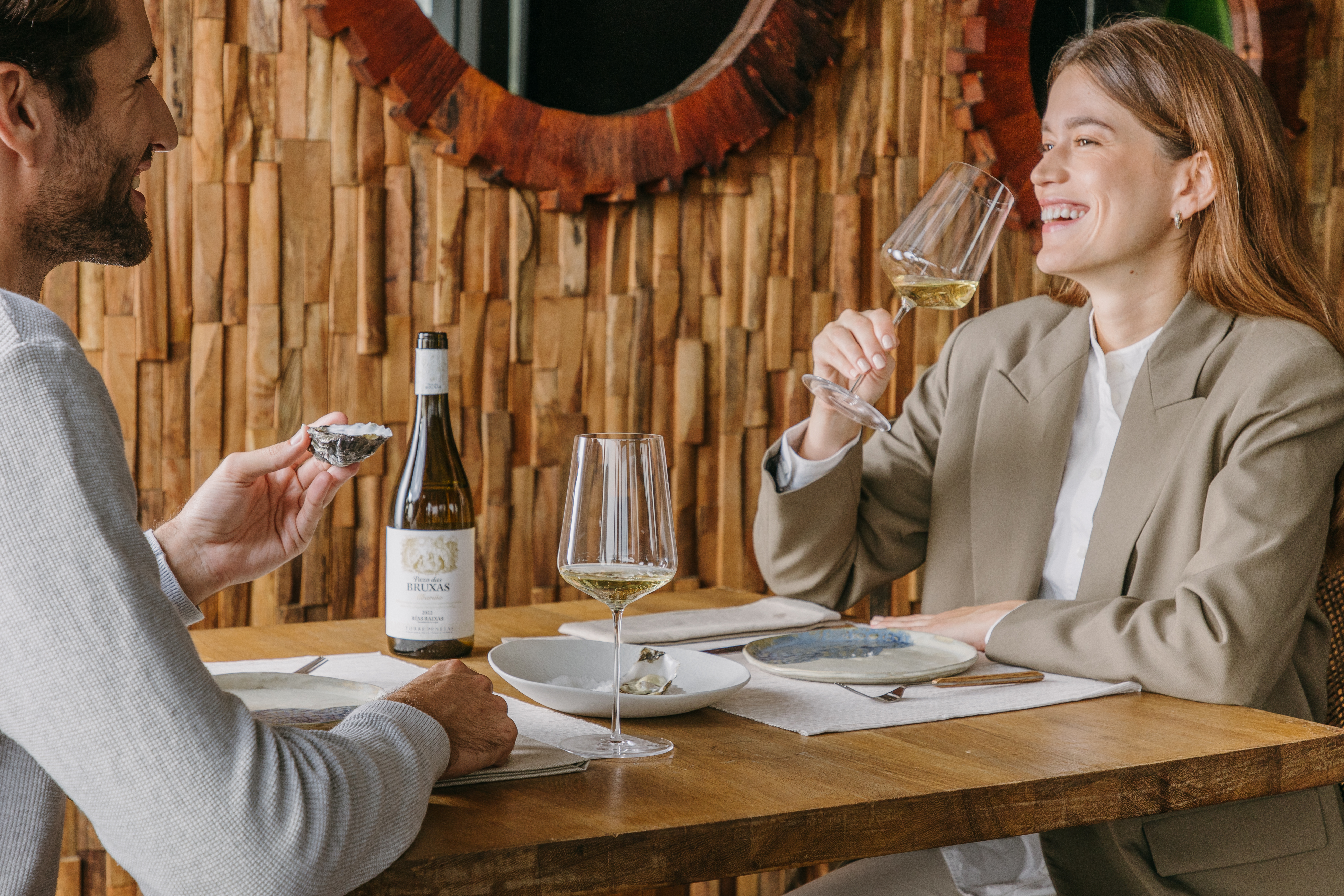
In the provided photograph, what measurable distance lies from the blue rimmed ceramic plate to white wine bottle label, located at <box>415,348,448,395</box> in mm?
440

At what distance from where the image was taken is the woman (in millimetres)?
1254

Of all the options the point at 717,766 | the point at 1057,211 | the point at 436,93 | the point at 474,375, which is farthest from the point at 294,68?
the point at 717,766

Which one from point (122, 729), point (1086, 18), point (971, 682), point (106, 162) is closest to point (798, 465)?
point (971, 682)

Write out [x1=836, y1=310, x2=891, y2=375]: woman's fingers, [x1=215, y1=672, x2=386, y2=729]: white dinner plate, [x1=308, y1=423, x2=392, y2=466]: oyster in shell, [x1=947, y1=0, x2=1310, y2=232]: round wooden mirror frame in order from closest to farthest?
[x1=215, y1=672, x2=386, y2=729]: white dinner plate < [x1=308, y1=423, x2=392, y2=466]: oyster in shell < [x1=836, y1=310, x2=891, y2=375]: woman's fingers < [x1=947, y1=0, x2=1310, y2=232]: round wooden mirror frame

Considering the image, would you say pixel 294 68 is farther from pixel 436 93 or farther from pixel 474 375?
pixel 474 375

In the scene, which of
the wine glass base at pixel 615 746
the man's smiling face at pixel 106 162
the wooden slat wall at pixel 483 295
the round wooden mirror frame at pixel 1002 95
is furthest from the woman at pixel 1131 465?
the round wooden mirror frame at pixel 1002 95

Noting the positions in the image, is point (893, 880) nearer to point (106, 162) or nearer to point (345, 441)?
point (345, 441)

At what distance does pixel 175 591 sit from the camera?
44.7 inches

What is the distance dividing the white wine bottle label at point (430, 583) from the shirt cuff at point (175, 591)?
0.20 m

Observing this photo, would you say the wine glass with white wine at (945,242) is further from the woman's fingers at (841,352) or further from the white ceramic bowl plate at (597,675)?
the white ceramic bowl plate at (597,675)

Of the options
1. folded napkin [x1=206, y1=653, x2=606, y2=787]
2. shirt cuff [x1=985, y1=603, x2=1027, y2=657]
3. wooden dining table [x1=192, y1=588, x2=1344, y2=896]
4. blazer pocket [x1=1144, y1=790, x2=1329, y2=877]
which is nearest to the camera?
wooden dining table [x1=192, y1=588, x2=1344, y2=896]

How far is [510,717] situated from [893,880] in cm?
64

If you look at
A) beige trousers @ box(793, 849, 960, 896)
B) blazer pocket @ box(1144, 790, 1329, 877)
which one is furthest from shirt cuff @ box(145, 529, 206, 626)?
blazer pocket @ box(1144, 790, 1329, 877)

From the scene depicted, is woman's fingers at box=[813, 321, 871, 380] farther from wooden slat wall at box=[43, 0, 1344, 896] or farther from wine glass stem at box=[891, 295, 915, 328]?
wooden slat wall at box=[43, 0, 1344, 896]
